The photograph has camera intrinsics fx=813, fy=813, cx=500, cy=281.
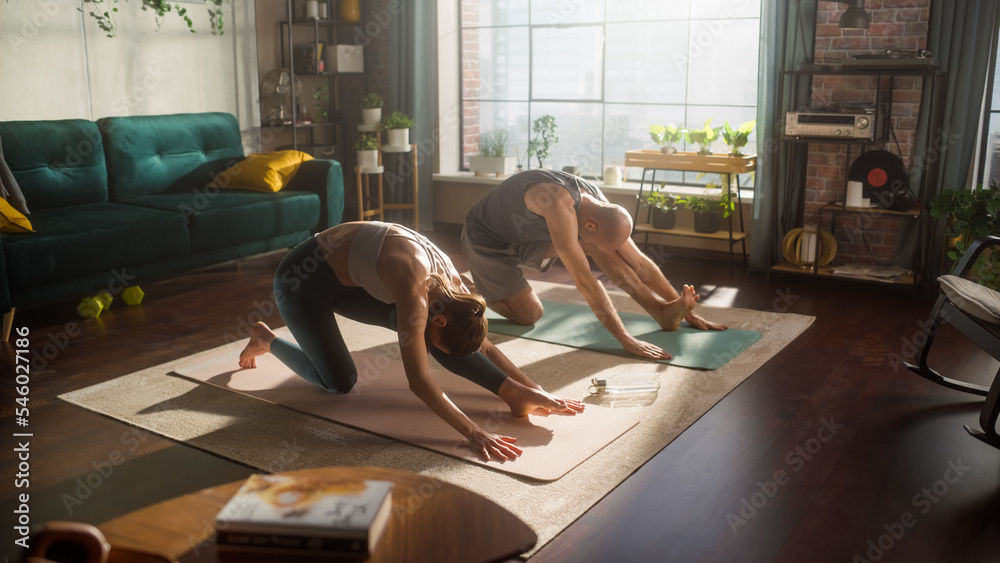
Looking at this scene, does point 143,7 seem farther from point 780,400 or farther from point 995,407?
point 995,407

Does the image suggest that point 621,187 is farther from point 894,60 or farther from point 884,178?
point 894,60

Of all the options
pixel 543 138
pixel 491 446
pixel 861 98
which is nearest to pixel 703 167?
pixel 861 98

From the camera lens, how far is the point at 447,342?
2.06 meters

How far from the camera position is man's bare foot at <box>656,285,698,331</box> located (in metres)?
3.45

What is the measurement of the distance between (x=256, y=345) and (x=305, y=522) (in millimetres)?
1908

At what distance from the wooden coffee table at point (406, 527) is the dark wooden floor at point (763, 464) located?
1.86 feet

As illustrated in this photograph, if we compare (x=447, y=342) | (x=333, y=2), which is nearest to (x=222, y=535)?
(x=447, y=342)

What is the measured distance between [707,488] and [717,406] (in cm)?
62

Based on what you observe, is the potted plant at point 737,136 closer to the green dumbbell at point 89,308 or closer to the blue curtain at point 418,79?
the blue curtain at point 418,79

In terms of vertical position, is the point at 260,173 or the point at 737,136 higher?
the point at 737,136

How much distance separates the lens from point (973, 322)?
2.56m

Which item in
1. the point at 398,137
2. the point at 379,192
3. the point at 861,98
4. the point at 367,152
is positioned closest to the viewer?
the point at 861,98

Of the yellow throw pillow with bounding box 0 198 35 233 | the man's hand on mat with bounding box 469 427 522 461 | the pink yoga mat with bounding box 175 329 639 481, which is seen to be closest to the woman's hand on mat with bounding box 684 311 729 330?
the pink yoga mat with bounding box 175 329 639 481

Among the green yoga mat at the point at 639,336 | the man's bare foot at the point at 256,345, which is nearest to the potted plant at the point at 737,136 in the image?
the green yoga mat at the point at 639,336
